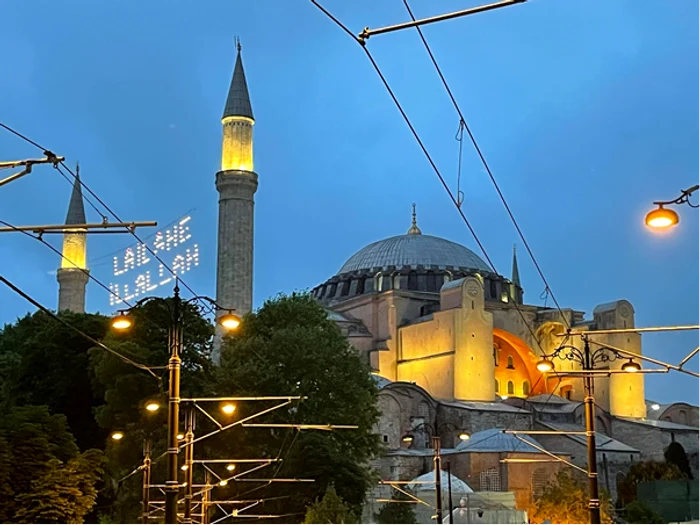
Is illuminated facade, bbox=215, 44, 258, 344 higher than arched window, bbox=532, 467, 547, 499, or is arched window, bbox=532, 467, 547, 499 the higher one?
illuminated facade, bbox=215, 44, 258, 344

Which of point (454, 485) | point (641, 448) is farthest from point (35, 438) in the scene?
point (641, 448)

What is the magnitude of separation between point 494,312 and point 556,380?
5.64 m

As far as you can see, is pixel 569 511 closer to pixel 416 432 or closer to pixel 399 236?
pixel 416 432

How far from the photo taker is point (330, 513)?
23672 millimetres

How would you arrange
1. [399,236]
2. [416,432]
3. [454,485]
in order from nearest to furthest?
1. [454,485]
2. [416,432]
3. [399,236]

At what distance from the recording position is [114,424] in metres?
28.6

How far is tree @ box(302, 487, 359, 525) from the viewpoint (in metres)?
23.0

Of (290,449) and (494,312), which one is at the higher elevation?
(494,312)

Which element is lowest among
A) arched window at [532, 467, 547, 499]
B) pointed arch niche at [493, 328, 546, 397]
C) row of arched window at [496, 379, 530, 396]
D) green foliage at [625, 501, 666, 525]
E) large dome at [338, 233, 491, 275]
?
green foliage at [625, 501, 666, 525]

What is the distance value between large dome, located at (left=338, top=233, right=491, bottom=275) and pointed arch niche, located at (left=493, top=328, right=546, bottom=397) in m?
6.56

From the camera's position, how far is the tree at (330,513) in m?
23.0

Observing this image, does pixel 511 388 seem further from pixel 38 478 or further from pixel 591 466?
pixel 591 466

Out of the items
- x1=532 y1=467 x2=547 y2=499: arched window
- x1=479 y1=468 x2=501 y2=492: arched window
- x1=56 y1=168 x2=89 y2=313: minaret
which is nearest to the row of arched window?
x1=532 y1=467 x2=547 y2=499: arched window

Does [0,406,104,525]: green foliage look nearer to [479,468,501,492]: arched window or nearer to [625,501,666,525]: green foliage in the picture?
[625,501,666,525]: green foliage
